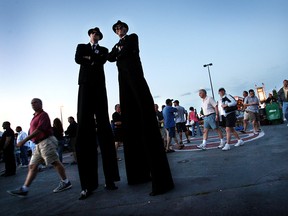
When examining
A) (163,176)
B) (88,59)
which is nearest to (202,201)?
(163,176)

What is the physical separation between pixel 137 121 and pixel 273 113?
1514 centimetres

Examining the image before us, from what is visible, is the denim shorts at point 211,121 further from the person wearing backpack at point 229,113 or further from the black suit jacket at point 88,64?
the black suit jacket at point 88,64

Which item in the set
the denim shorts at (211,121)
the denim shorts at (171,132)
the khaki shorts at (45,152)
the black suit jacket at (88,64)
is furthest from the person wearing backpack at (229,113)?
the khaki shorts at (45,152)

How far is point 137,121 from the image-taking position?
4004 mm

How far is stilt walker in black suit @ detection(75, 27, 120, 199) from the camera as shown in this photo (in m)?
3.85

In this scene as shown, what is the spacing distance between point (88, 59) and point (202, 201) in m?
2.70

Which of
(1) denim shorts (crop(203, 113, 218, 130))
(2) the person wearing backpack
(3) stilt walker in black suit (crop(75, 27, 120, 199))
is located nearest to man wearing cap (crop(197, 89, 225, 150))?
(1) denim shorts (crop(203, 113, 218, 130))

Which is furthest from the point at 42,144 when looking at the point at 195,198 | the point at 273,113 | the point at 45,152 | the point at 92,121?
the point at 273,113

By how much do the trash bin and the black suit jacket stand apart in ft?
49.0

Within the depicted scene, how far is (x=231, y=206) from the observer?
2.40 meters

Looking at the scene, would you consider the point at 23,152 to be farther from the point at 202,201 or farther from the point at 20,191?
the point at 202,201

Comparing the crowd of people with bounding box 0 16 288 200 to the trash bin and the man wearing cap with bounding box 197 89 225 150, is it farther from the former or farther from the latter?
the trash bin

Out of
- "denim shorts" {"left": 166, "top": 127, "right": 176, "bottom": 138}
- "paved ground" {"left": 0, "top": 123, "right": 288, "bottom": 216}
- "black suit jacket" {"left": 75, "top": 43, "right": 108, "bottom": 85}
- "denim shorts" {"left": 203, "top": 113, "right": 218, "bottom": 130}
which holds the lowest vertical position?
"paved ground" {"left": 0, "top": 123, "right": 288, "bottom": 216}

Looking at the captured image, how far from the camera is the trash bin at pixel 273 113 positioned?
16094 mm
